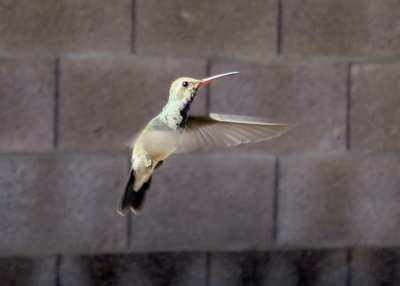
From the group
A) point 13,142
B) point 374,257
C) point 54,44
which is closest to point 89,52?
point 54,44

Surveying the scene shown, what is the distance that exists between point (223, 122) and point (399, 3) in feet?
4.45

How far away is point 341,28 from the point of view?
2.42 m

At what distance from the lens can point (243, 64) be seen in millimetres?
2375

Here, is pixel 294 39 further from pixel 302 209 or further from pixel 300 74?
pixel 302 209

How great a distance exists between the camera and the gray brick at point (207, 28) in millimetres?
2316

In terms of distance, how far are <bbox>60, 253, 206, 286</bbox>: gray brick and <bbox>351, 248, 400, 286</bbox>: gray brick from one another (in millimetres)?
481

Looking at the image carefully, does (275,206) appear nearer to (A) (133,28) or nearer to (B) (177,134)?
(A) (133,28)

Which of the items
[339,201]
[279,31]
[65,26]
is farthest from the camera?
[339,201]

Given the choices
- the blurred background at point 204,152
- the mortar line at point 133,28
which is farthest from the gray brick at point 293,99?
the mortar line at point 133,28

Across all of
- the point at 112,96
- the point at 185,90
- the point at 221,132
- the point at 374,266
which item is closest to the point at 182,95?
the point at 185,90

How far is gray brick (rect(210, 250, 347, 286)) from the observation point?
2510 millimetres

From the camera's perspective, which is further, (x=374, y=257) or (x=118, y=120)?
(x=374, y=257)

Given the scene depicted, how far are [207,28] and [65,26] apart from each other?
394mm

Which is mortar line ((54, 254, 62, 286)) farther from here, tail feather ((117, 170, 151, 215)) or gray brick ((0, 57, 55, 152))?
tail feather ((117, 170, 151, 215))
